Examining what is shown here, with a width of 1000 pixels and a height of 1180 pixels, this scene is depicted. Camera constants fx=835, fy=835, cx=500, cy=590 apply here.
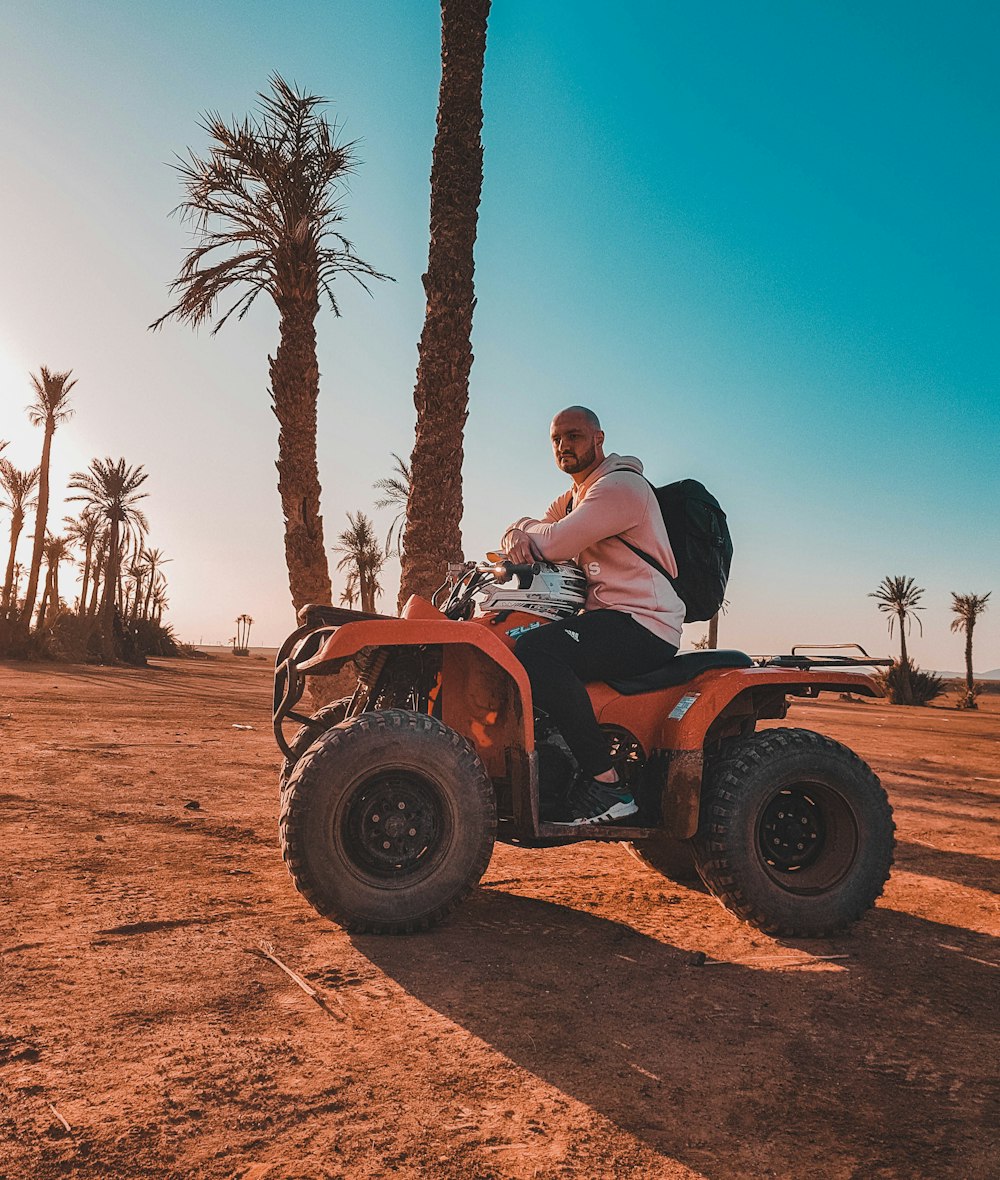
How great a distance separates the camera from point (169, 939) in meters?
3.42

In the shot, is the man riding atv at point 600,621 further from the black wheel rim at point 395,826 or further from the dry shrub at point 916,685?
the dry shrub at point 916,685

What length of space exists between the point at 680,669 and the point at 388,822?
5.32 feet

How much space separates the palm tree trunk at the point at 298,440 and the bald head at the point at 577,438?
6.52 metres

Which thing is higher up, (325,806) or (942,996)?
(325,806)

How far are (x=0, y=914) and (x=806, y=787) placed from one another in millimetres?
3725

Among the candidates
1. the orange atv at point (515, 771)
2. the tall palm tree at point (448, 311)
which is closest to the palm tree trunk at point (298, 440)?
the tall palm tree at point (448, 311)

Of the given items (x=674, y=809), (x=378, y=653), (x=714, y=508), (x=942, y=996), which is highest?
(x=714, y=508)

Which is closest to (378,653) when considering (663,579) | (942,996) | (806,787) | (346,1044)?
(663,579)

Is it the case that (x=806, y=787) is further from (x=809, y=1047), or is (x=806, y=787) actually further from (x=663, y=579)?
(x=809, y=1047)

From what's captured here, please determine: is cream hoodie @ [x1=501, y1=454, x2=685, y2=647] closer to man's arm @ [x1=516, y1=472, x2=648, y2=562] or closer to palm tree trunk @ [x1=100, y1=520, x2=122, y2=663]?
man's arm @ [x1=516, y1=472, x2=648, y2=562]

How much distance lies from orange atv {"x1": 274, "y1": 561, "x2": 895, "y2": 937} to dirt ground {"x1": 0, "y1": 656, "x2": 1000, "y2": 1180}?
26cm

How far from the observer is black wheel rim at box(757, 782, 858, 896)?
401cm

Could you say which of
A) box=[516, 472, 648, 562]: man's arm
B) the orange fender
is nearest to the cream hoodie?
box=[516, 472, 648, 562]: man's arm

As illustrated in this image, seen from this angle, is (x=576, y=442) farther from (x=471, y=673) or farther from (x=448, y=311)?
(x=448, y=311)
